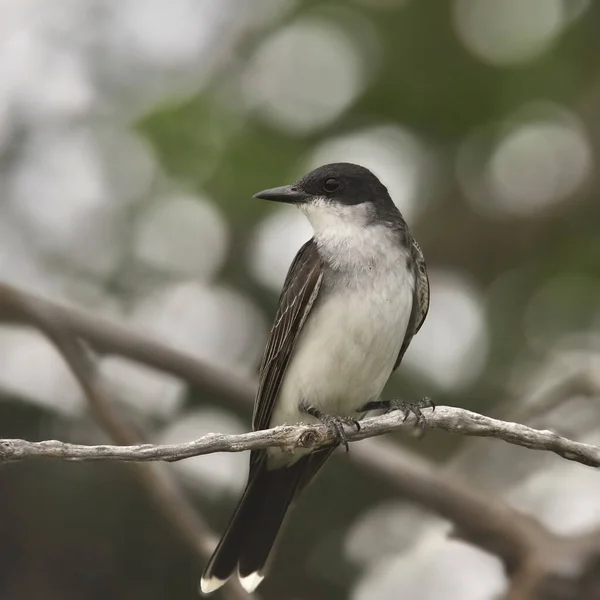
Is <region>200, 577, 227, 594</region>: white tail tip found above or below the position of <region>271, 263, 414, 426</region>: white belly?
below

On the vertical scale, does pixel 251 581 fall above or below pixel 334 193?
below

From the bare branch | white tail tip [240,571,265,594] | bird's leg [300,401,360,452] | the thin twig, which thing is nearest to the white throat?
bird's leg [300,401,360,452]

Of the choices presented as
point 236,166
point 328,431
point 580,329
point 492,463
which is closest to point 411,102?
point 236,166

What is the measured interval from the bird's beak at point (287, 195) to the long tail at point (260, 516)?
3.50 feet

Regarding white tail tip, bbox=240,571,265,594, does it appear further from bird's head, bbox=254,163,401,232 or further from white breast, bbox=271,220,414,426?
bird's head, bbox=254,163,401,232

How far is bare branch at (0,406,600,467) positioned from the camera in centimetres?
320

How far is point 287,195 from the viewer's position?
16.1 ft

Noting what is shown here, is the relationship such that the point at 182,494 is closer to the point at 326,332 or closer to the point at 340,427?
the point at 326,332

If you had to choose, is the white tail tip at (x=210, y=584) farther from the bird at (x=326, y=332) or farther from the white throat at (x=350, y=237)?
the white throat at (x=350, y=237)

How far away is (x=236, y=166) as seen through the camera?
6578 mm

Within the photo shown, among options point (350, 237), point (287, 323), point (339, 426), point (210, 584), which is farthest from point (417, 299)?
point (210, 584)

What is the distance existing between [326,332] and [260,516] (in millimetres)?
898

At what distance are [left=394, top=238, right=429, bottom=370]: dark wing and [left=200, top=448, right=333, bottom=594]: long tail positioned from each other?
1.98 ft

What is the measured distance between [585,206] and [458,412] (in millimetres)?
3595
